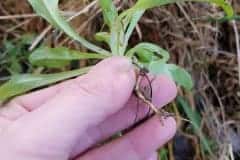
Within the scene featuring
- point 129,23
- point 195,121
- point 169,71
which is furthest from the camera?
point 195,121

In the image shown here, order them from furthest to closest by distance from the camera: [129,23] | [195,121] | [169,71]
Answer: [195,121], [129,23], [169,71]

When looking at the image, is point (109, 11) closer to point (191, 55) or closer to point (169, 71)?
point (169, 71)

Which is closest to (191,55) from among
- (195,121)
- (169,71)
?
(195,121)

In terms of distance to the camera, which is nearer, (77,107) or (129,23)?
(77,107)

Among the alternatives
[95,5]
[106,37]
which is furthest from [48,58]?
[95,5]

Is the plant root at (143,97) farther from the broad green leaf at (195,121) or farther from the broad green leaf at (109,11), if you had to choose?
the broad green leaf at (195,121)

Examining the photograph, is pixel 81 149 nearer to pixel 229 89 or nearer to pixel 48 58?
pixel 48 58

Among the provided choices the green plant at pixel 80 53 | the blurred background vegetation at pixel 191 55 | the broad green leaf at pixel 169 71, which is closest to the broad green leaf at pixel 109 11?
the green plant at pixel 80 53
